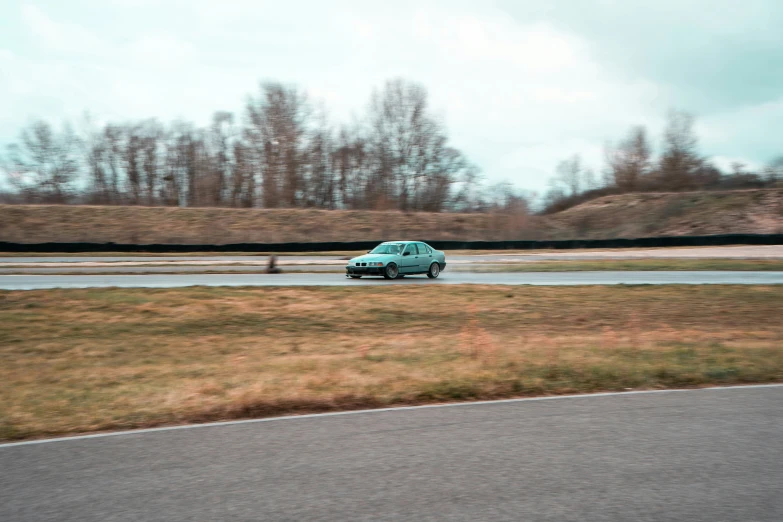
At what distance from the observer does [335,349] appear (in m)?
11.3

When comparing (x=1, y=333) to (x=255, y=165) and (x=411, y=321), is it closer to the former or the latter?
(x=411, y=321)

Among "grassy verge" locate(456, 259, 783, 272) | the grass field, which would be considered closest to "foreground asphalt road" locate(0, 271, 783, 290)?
the grass field

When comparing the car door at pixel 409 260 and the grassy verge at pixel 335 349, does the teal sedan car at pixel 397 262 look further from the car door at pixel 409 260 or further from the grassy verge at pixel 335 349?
the grassy verge at pixel 335 349

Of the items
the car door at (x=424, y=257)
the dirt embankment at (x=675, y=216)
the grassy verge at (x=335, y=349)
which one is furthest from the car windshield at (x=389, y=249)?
the dirt embankment at (x=675, y=216)

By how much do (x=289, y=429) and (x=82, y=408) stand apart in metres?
2.53

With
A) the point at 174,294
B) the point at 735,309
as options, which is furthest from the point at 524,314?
the point at 174,294

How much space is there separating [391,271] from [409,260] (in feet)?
3.11

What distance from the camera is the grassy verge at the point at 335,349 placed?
774 cm

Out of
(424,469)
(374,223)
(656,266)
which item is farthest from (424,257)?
(374,223)

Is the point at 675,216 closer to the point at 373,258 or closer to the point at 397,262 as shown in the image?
the point at 397,262

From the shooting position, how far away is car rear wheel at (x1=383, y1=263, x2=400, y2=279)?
2403cm

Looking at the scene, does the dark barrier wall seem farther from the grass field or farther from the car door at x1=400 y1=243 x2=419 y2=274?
the car door at x1=400 y1=243 x2=419 y2=274

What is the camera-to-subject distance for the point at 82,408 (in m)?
7.31

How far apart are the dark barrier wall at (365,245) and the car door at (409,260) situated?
20.7m
